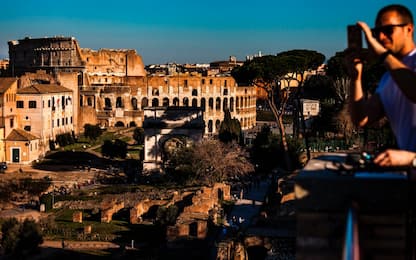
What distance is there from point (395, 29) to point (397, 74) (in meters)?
0.29

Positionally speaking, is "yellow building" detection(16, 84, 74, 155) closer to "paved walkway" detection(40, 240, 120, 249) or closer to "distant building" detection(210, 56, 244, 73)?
"paved walkway" detection(40, 240, 120, 249)

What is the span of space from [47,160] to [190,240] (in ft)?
62.7

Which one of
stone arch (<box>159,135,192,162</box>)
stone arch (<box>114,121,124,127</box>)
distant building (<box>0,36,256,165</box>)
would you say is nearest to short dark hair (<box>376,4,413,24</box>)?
stone arch (<box>159,135,192,162</box>)

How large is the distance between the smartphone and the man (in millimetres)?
54

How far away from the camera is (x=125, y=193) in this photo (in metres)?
27.3

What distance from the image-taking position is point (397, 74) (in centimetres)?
301

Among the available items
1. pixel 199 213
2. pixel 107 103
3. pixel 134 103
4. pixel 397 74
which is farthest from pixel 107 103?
pixel 397 74

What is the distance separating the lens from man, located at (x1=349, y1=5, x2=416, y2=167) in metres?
2.98

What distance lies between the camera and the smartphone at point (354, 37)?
326 cm

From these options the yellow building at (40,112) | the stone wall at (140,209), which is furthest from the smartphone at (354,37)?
the yellow building at (40,112)

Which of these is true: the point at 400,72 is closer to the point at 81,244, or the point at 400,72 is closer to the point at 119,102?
the point at 81,244

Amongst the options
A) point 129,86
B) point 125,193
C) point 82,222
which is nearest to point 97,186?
point 125,193

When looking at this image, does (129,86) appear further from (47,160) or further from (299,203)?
(299,203)

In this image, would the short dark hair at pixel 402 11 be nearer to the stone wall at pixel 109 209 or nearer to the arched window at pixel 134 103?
the stone wall at pixel 109 209
